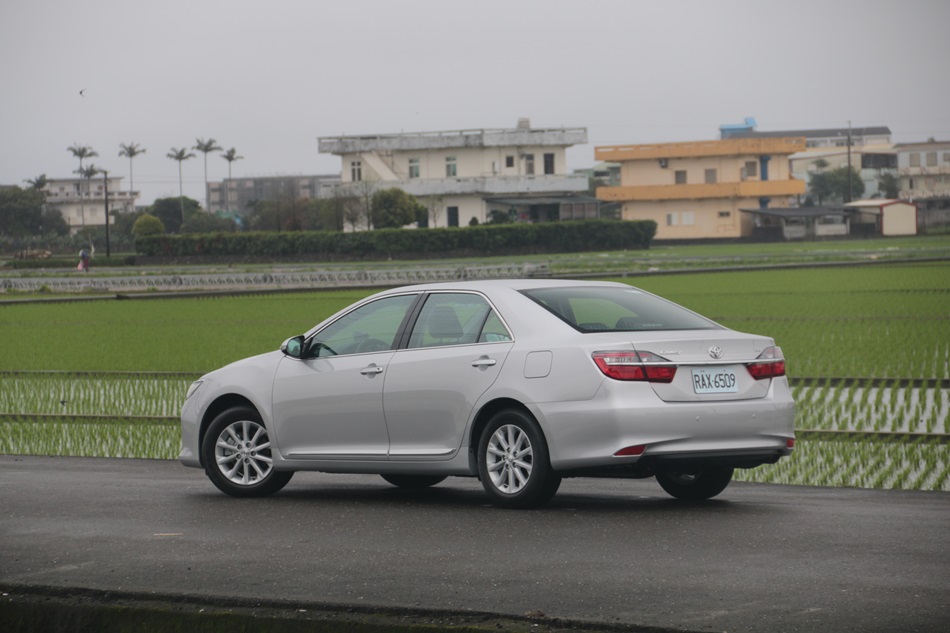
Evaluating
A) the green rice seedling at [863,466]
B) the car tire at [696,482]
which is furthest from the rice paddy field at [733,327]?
the car tire at [696,482]

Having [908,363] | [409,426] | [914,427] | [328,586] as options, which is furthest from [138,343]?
[328,586]

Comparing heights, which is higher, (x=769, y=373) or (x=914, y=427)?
(x=769, y=373)

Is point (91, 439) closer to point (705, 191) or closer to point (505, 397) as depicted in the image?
point (505, 397)

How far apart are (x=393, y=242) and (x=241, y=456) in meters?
81.1

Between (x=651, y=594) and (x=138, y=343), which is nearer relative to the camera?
(x=651, y=594)

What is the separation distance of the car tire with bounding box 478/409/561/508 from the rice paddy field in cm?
327

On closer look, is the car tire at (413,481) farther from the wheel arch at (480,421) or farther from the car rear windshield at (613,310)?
the car rear windshield at (613,310)

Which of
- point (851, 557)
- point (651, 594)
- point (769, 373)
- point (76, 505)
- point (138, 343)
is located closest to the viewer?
point (651, 594)

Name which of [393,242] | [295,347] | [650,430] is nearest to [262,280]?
[393,242]

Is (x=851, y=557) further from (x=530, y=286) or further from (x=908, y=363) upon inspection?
(x=908, y=363)

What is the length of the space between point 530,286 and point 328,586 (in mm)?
3825

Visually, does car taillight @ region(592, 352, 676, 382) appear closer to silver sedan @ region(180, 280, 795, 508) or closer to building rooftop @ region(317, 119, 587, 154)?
silver sedan @ region(180, 280, 795, 508)

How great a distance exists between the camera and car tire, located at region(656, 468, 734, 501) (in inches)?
398

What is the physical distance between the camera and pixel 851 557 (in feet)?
24.7
